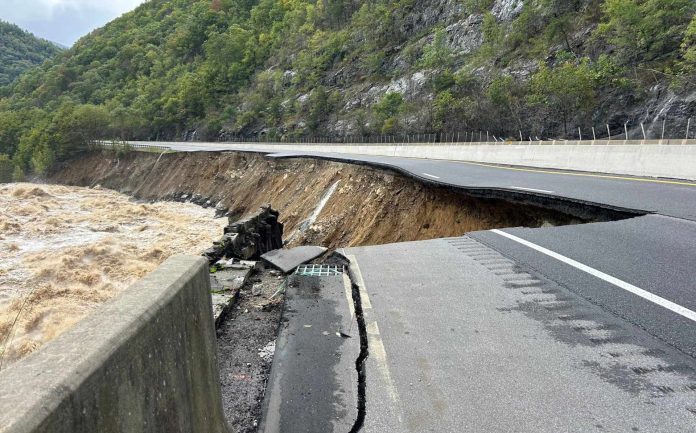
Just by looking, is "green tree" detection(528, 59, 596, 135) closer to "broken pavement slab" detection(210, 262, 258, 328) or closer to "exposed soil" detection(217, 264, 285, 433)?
"broken pavement slab" detection(210, 262, 258, 328)

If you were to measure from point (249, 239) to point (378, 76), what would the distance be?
2314 inches

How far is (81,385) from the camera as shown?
1246 millimetres

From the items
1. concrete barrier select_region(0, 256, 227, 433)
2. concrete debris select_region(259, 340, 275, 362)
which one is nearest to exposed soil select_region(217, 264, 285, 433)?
concrete debris select_region(259, 340, 275, 362)

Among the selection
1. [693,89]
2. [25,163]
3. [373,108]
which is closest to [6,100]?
[25,163]

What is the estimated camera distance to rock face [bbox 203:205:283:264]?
7383 millimetres

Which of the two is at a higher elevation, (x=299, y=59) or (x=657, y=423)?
(x=299, y=59)

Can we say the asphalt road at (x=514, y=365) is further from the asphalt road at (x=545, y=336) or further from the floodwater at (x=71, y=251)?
the floodwater at (x=71, y=251)

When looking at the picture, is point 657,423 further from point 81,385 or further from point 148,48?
point 148,48

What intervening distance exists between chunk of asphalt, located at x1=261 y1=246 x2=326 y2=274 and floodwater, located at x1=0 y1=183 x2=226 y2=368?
2605mm

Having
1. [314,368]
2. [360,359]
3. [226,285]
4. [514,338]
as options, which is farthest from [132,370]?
[226,285]

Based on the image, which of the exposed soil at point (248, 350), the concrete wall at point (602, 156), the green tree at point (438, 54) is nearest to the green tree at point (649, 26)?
the concrete wall at point (602, 156)

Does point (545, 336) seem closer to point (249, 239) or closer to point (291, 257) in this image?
A: point (291, 257)

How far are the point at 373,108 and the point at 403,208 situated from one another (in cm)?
4221

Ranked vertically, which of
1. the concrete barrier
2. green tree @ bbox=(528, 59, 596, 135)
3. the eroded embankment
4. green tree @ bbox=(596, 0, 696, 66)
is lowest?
the eroded embankment
